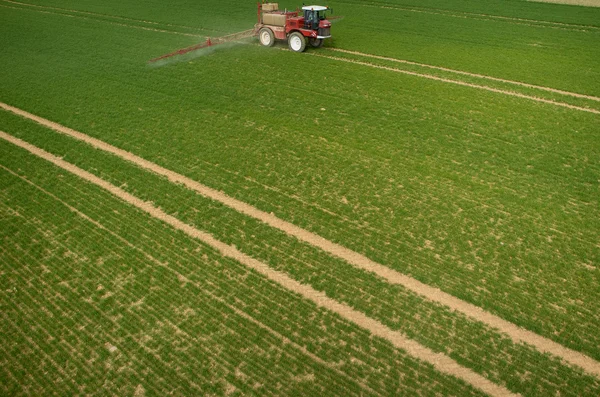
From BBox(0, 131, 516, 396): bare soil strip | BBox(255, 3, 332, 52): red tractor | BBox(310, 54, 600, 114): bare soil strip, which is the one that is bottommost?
BBox(0, 131, 516, 396): bare soil strip

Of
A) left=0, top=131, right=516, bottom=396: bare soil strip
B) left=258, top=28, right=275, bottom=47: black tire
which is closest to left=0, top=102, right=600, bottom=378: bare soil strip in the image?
left=0, top=131, right=516, bottom=396: bare soil strip

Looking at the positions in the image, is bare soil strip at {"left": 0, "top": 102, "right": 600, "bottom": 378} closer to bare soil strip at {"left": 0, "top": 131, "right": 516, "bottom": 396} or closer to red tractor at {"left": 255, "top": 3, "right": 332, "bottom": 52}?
bare soil strip at {"left": 0, "top": 131, "right": 516, "bottom": 396}

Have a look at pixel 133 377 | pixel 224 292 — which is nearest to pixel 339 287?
pixel 224 292

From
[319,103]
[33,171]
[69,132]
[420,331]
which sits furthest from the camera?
[319,103]

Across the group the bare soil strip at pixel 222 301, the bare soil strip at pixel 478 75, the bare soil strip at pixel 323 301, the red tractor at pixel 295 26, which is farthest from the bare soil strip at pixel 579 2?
the bare soil strip at pixel 222 301

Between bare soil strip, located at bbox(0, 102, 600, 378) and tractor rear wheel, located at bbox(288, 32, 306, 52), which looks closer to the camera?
bare soil strip, located at bbox(0, 102, 600, 378)

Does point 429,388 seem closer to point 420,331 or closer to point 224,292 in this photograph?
point 420,331

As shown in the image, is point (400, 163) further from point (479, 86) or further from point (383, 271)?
point (479, 86)

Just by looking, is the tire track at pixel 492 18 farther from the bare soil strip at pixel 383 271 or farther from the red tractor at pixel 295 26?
the bare soil strip at pixel 383 271
